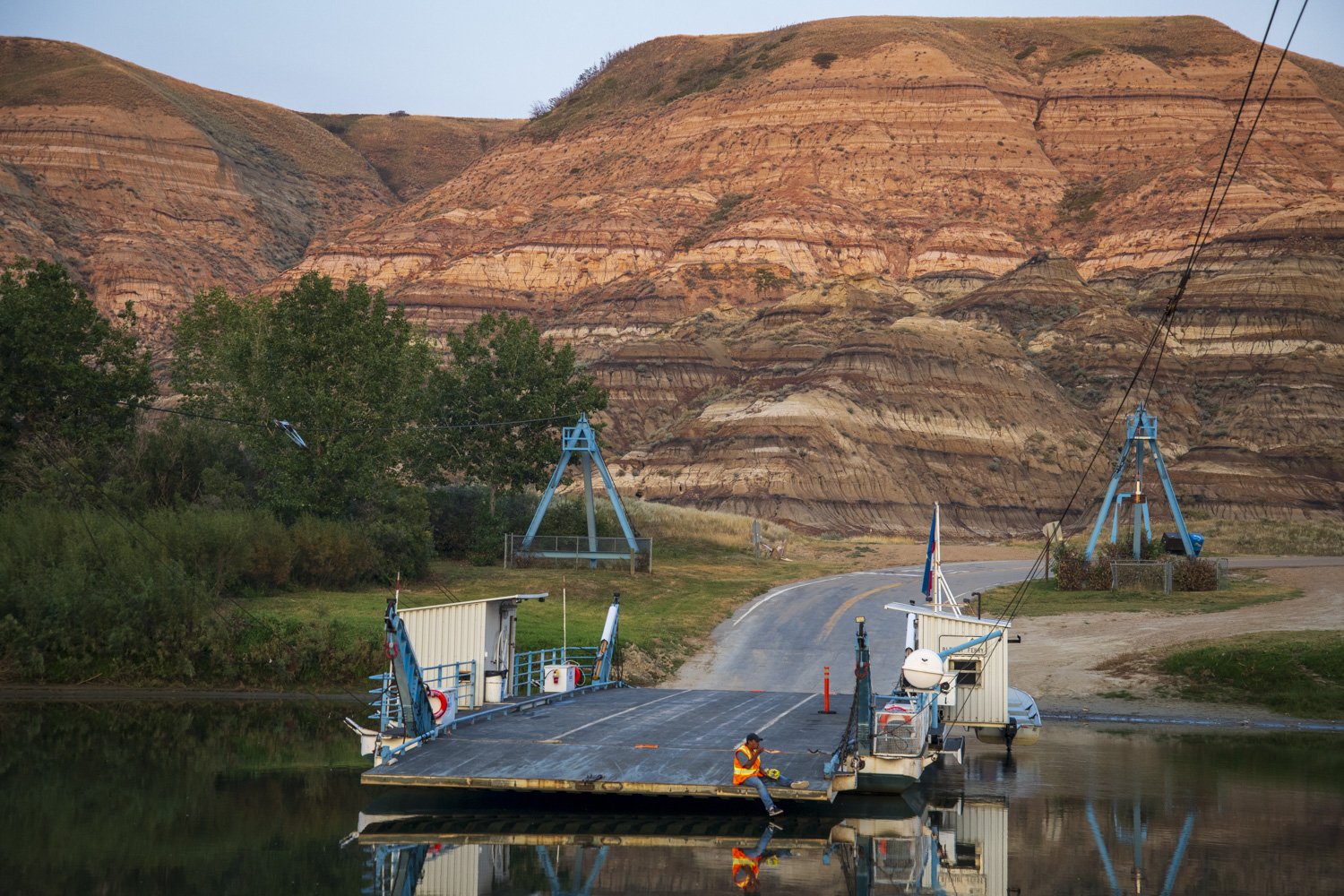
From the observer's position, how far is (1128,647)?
44.6 metres

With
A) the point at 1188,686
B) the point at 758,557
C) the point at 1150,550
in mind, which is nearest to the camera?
the point at 1188,686

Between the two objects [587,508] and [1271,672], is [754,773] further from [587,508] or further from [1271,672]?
[587,508]

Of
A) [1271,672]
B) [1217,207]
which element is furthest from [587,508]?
[1217,207]

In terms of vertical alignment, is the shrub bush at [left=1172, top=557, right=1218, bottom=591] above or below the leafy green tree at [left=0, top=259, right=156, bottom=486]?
below

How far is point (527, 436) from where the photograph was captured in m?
70.1

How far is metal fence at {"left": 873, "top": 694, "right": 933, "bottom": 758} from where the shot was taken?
2524 cm

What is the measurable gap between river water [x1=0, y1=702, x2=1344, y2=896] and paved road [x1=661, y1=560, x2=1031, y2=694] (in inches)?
390

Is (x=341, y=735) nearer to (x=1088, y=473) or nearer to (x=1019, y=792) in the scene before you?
(x=1019, y=792)

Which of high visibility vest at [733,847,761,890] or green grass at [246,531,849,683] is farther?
green grass at [246,531,849,683]

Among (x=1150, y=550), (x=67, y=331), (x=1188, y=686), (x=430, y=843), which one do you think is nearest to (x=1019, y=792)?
(x=430, y=843)

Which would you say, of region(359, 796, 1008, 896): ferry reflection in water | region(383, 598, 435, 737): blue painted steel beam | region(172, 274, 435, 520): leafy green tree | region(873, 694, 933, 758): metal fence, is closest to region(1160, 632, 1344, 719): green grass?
region(359, 796, 1008, 896): ferry reflection in water

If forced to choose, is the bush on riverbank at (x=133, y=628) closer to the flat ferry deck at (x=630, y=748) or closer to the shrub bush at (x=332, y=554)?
the shrub bush at (x=332, y=554)

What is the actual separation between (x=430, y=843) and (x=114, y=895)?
523 centimetres

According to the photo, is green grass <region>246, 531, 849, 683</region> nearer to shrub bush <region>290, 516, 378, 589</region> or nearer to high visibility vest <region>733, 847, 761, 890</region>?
shrub bush <region>290, 516, 378, 589</region>
